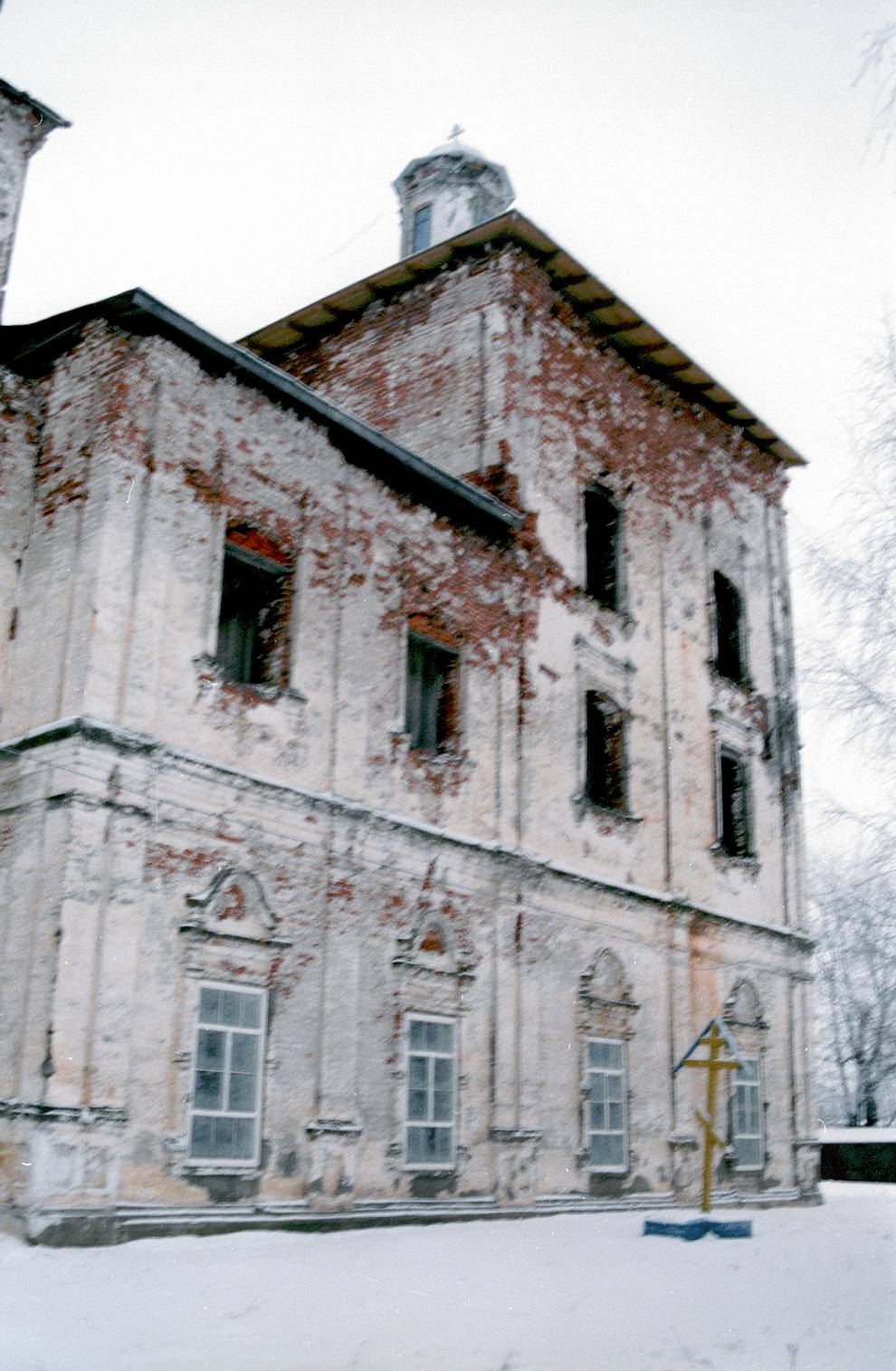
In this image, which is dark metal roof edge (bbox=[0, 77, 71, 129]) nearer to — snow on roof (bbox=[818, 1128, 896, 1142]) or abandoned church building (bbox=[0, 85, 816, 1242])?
abandoned church building (bbox=[0, 85, 816, 1242])

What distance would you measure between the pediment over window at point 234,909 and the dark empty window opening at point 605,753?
5906 millimetres

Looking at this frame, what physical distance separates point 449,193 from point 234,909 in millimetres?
12705

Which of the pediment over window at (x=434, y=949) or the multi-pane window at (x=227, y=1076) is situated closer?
the multi-pane window at (x=227, y=1076)

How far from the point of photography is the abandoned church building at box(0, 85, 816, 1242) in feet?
34.6

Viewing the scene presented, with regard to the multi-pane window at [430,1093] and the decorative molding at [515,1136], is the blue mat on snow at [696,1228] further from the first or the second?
the multi-pane window at [430,1093]

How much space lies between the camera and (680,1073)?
16422mm

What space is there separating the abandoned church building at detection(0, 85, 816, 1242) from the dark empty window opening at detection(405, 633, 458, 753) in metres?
0.04

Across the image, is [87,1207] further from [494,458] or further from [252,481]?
[494,458]

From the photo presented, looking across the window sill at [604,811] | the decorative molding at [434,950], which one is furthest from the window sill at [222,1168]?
the window sill at [604,811]

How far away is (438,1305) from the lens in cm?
831

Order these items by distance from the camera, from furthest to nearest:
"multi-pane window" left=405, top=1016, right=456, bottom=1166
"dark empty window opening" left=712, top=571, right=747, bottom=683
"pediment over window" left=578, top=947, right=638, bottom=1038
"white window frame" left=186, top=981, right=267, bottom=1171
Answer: "dark empty window opening" left=712, top=571, right=747, bottom=683 → "pediment over window" left=578, top=947, right=638, bottom=1038 → "multi-pane window" left=405, top=1016, right=456, bottom=1166 → "white window frame" left=186, top=981, right=267, bottom=1171

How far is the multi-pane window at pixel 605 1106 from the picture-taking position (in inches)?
585

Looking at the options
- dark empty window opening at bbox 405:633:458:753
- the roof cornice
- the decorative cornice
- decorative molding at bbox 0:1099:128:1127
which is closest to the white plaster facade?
the roof cornice

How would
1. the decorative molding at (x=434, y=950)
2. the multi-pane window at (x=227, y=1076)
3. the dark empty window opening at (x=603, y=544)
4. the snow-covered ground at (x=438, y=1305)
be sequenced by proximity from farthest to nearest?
the dark empty window opening at (x=603, y=544) → the decorative molding at (x=434, y=950) → the multi-pane window at (x=227, y=1076) → the snow-covered ground at (x=438, y=1305)
